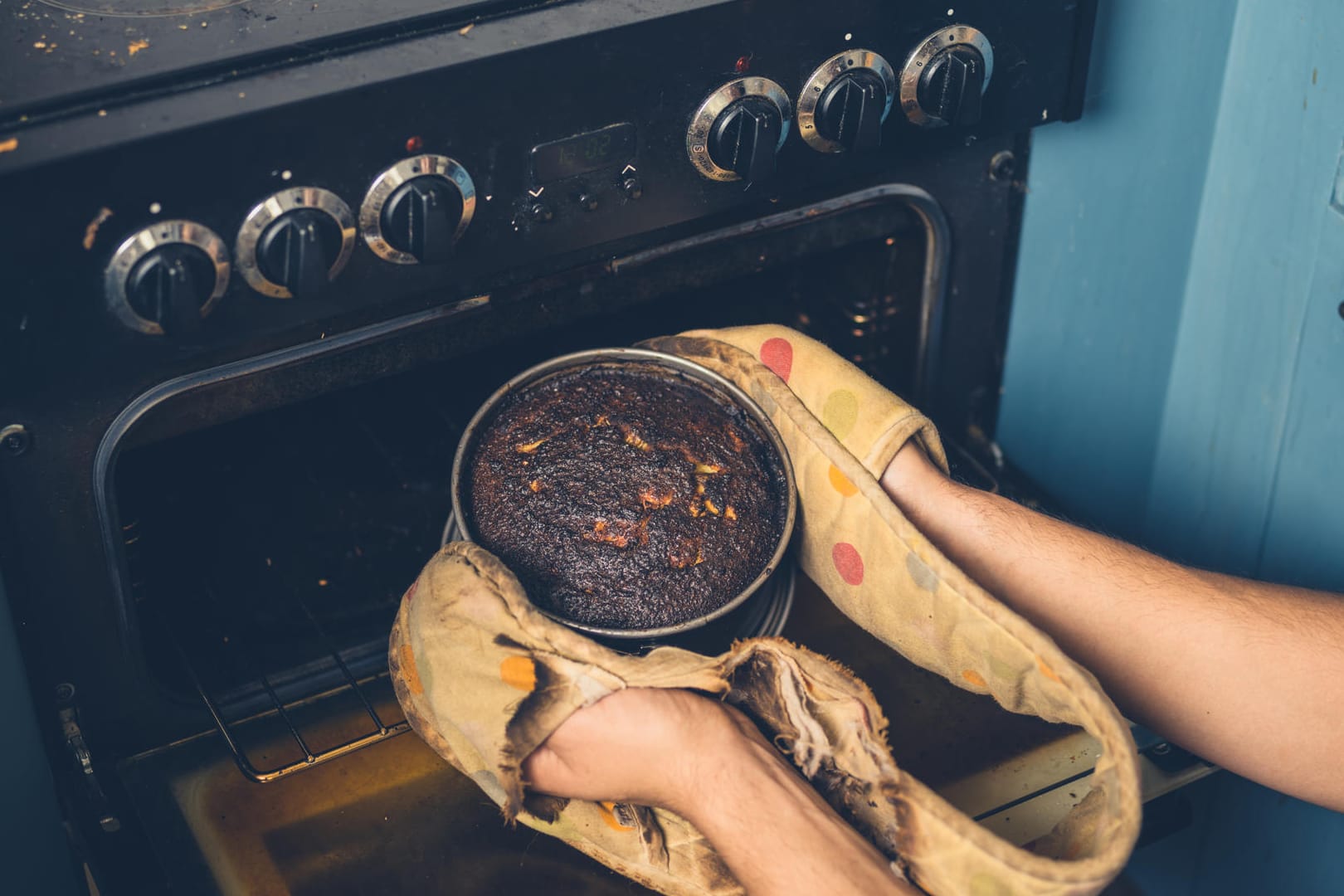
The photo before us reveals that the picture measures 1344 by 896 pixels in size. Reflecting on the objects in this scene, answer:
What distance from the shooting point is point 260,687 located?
1286 millimetres

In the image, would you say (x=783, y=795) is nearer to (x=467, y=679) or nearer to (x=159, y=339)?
(x=467, y=679)

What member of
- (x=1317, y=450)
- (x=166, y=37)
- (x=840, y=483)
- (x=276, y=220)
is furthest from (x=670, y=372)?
(x=1317, y=450)

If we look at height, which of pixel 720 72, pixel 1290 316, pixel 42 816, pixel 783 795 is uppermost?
pixel 720 72

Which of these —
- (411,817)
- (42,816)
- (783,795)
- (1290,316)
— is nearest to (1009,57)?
(1290,316)

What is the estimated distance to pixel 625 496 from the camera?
116 cm

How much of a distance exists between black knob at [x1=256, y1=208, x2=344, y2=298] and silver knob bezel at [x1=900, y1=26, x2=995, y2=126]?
1.90ft

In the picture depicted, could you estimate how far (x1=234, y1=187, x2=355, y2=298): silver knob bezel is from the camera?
0.98 metres

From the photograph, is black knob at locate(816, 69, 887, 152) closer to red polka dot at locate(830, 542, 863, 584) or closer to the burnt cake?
the burnt cake

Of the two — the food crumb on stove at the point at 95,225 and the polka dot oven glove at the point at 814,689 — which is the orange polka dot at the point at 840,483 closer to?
the polka dot oven glove at the point at 814,689

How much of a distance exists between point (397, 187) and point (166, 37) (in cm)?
22

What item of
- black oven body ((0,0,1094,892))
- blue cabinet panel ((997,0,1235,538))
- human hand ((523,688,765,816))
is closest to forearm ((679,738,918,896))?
human hand ((523,688,765,816))

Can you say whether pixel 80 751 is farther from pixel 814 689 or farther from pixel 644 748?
pixel 814 689

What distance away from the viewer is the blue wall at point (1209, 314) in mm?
1198

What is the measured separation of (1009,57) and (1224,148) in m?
0.26
